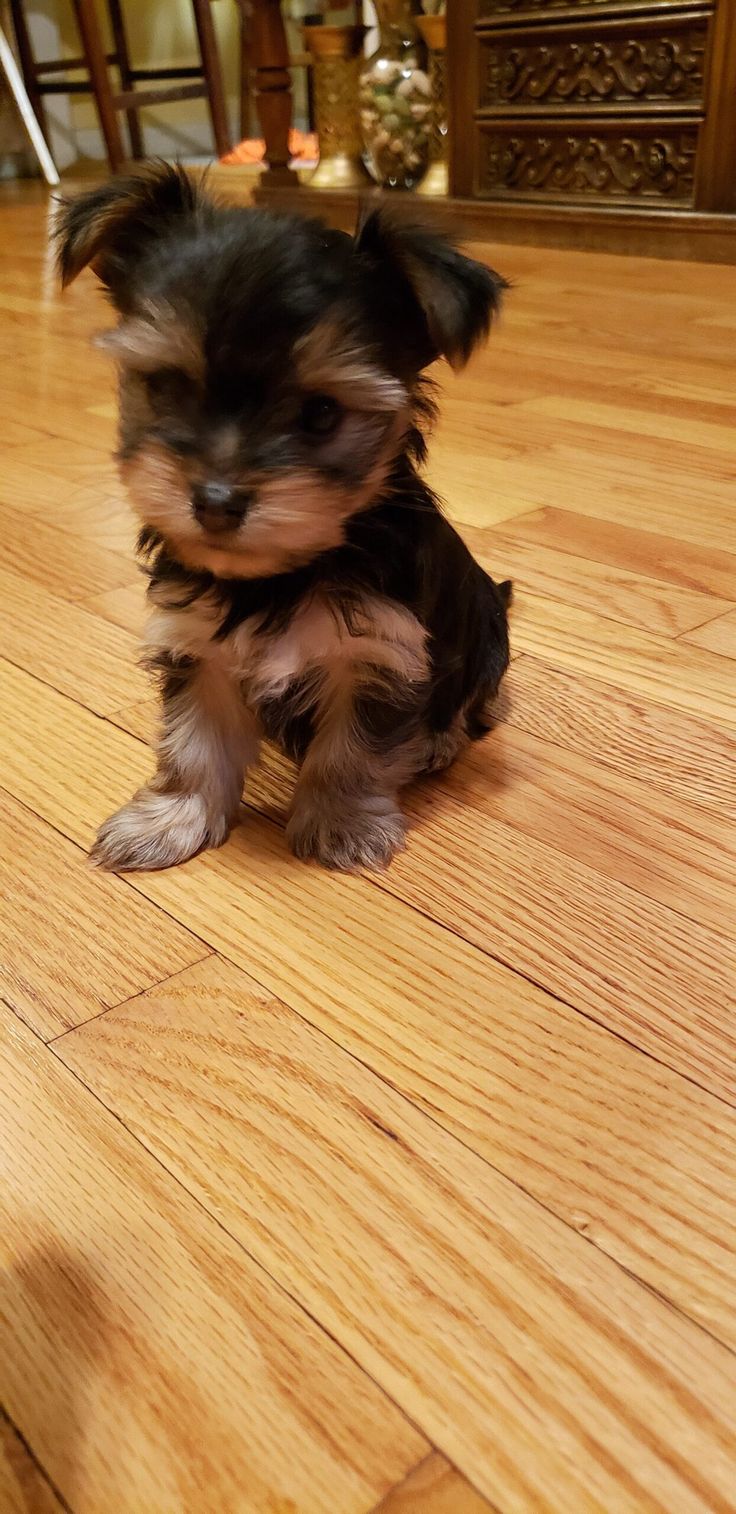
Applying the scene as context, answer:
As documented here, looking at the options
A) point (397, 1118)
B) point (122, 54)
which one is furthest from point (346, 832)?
point (122, 54)

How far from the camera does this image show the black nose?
3.72ft

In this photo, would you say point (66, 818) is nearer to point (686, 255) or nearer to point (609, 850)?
point (609, 850)

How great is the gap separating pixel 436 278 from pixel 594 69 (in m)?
3.94

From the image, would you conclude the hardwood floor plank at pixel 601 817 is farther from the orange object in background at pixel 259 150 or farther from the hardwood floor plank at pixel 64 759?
the orange object in background at pixel 259 150

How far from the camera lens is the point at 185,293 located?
3.79 feet

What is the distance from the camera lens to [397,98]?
519cm

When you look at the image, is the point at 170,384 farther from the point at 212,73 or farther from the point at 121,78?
the point at 121,78

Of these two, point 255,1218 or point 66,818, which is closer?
point 255,1218

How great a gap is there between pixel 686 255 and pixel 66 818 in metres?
3.81

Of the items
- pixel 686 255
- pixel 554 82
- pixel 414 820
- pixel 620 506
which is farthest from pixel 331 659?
pixel 554 82

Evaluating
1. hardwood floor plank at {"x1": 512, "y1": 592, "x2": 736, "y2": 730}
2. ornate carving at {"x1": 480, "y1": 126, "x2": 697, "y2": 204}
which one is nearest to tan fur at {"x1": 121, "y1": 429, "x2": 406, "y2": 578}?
hardwood floor plank at {"x1": 512, "y1": 592, "x2": 736, "y2": 730}

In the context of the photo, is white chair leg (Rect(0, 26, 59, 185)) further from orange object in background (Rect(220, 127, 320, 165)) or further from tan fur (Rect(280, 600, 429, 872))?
tan fur (Rect(280, 600, 429, 872))

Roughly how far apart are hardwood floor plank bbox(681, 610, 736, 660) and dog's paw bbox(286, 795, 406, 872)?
0.67 meters

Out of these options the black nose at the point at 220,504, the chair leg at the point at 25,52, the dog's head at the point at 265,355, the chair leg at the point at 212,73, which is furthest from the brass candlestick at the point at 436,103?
the black nose at the point at 220,504
